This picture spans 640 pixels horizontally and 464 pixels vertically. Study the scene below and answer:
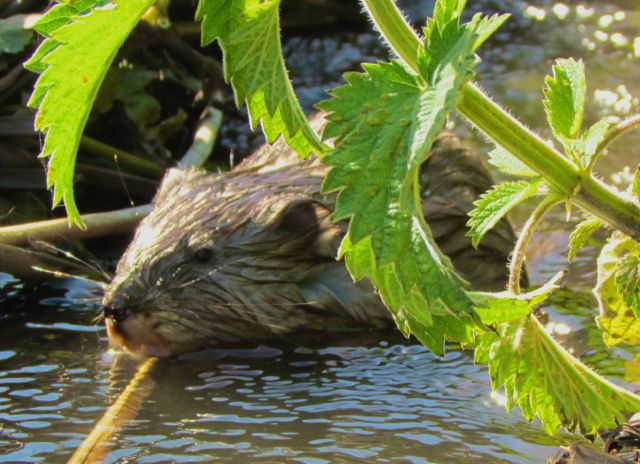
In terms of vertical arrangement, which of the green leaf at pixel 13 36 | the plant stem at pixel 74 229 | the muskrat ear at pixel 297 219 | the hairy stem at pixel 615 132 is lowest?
the muskrat ear at pixel 297 219

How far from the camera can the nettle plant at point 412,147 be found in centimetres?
149

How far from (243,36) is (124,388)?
1938 mm

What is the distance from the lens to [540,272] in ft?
14.1

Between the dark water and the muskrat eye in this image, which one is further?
the muskrat eye

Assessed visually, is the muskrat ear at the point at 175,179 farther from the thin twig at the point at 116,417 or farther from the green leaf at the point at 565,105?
the green leaf at the point at 565,105

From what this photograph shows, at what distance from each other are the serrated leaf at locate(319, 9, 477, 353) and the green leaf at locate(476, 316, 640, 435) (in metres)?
0.47

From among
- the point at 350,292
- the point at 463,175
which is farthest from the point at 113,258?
the point at 463,175

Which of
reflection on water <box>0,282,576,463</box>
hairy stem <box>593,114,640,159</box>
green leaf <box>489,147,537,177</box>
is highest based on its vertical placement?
hairy stem <box>593,114,640,159</box>

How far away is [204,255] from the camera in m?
3.96

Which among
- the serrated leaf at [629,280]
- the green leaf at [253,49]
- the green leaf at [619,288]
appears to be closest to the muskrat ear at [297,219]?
the green leaf at [619,288]

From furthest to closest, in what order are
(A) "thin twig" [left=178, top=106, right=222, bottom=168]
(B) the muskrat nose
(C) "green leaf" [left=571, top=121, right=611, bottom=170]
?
(A) "thin twig" [left=178, top=106, right=222, bottom=168] → (B) the muskrat nose → (C) "green leaf" [left=571, top=121, right=611, bottom=170]

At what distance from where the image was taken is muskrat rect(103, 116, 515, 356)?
3830mm

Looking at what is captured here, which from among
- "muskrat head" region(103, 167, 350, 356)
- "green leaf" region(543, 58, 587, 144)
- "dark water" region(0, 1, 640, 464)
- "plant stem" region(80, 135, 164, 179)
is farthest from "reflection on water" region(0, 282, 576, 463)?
"plant stem" region(80, 135, 164, 179)

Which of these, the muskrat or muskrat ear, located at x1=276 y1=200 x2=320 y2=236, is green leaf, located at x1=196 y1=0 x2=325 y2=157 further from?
muskrat ear, located at x1=276 y1=200 x2=320 y2=236
